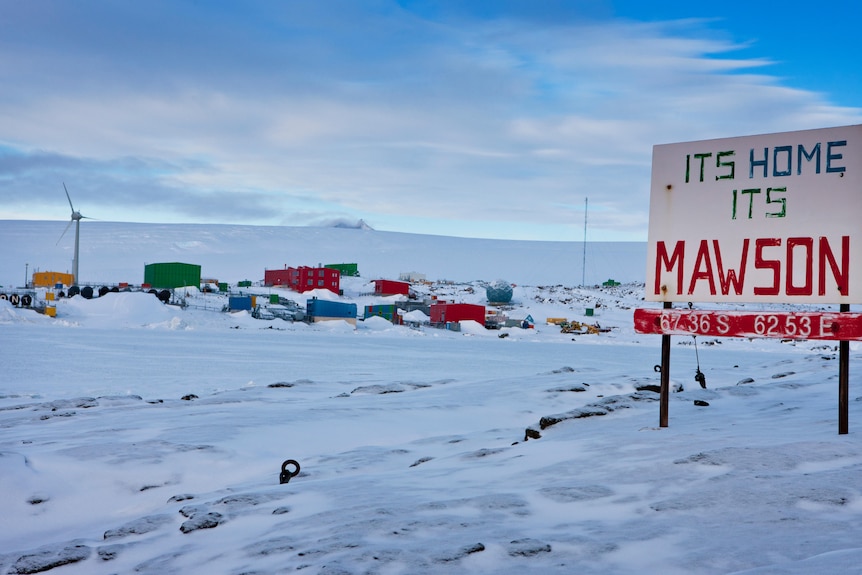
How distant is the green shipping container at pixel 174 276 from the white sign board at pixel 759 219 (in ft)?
225

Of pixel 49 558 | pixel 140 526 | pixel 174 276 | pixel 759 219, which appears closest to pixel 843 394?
pixel 759 219

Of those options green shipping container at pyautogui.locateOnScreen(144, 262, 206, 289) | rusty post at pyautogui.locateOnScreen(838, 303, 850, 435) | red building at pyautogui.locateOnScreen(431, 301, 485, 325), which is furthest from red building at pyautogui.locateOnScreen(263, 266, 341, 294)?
rusty post at pyautogui.locateOnScreen(838, 303, 850, 435)

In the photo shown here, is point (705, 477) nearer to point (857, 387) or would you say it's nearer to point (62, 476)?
point (62, 476)

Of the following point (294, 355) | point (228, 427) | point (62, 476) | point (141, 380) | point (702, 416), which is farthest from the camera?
point (294, 355)

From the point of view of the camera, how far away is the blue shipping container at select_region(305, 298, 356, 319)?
184 feet

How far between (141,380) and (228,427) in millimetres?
11745

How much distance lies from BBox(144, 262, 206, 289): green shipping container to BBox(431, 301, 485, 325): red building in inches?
1070

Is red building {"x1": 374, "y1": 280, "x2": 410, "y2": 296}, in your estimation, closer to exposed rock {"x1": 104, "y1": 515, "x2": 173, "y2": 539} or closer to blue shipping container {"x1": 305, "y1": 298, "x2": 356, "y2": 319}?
blue shipping container {"x1": 305, "y1": 298, "x2": 356, "y2": 319}

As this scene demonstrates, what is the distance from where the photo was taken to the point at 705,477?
5.39m

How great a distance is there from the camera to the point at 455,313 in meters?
57.1

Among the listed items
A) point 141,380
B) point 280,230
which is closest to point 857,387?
point 141,380

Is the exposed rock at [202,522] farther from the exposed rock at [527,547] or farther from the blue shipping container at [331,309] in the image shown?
the blue shipping container at [331,309]

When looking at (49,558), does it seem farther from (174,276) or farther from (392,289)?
(174,276)

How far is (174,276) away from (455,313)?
101ft
